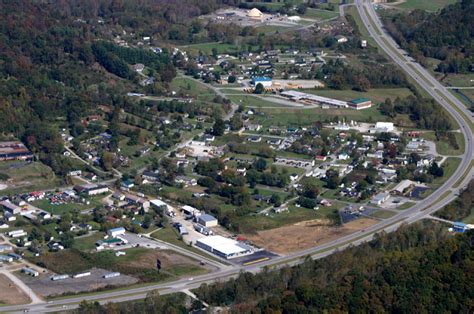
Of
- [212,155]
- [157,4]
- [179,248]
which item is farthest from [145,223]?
[157,4]

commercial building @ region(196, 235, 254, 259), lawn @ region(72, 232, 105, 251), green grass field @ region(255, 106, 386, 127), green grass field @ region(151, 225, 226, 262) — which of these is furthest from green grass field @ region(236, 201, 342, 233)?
green grass field @ region(255, 106, 386, 127)

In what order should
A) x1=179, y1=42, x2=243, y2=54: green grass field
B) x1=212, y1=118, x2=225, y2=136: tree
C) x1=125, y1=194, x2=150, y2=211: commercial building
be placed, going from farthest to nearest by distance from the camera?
x1=179, y1=42, x2=243, y2=54: green grass field < x1=212, y1=118, x2=225, y2=136: tree < x1=125, y1=194, x2=150, y2=211: commercial building

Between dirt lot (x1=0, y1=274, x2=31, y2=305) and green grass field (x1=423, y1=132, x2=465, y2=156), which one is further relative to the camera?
green grass field (x1=423, y1=132, x2=465, y2=156)

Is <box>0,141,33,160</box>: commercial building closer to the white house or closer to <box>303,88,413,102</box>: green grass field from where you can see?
the white house

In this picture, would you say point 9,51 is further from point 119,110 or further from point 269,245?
point 269,245

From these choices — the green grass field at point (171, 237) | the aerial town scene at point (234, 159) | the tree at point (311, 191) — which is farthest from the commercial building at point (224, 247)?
the tree at point (311, 191)

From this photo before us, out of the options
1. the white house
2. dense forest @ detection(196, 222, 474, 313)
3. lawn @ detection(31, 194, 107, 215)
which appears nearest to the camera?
dense forest @ detection(196, 222, 474, 313)

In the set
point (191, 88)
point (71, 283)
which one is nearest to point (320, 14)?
point (191, 88)
